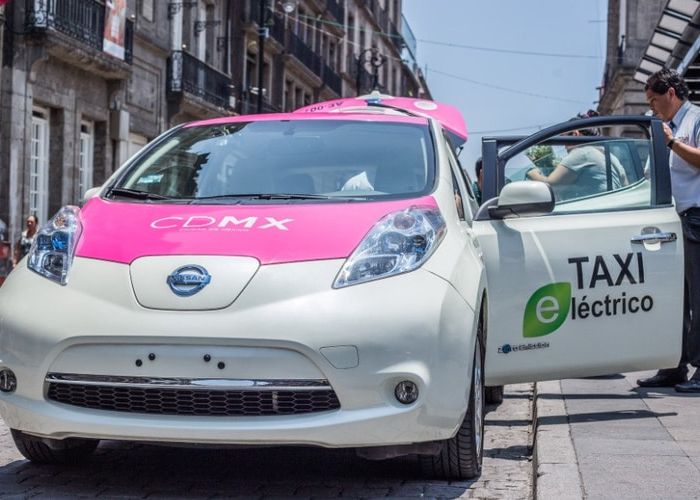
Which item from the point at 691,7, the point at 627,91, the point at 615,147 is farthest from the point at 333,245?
the point at 627,91

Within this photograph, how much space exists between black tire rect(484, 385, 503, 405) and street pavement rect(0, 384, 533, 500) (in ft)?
4.96

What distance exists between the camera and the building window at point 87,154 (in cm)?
2403

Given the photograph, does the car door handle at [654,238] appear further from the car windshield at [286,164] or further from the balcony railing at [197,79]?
the balcony railing at [197,79]

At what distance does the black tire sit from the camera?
7.22 metres

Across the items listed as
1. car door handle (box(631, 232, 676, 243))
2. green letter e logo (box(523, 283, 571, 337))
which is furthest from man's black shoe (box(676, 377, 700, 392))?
green letter e logo (box(523, 283, 571, 337))

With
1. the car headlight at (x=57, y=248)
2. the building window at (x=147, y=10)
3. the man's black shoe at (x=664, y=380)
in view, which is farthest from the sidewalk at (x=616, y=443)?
the building window at (x=147, y=10)

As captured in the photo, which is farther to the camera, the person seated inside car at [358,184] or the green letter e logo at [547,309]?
the green letter e logo at [547,309]

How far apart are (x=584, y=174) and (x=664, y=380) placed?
1627mm

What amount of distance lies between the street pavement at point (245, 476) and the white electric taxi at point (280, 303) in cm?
12

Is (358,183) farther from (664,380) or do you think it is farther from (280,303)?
(664,380)

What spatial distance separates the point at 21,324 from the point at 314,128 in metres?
1.84

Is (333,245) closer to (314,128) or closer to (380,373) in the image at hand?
(380,373)

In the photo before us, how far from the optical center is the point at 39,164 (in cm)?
2186

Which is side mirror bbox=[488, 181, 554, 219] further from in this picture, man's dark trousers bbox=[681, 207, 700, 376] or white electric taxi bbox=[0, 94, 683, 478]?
man's dark trousers bbox=[681, 207, 700, 376]
